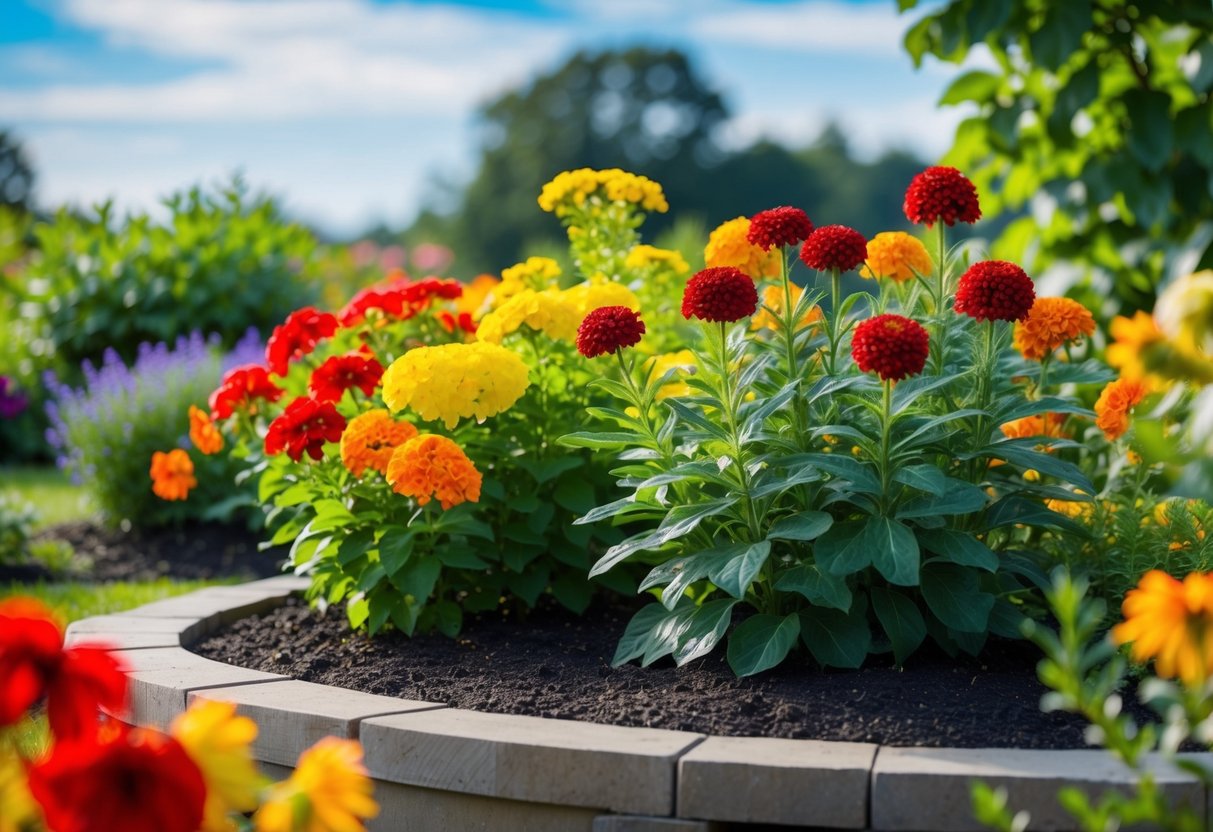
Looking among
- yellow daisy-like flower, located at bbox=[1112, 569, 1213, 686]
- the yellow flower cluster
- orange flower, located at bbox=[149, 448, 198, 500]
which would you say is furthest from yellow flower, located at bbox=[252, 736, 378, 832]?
orange flower, located at bbox=[149, 448, 198, 500]

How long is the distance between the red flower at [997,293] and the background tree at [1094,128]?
1726 millimetres

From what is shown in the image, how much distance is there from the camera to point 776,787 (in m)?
1.87

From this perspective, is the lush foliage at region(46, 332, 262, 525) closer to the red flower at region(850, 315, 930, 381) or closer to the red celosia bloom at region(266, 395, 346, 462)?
the red celosia bloom at region(266, 395, 346, 462)

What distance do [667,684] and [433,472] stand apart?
2.21 feet

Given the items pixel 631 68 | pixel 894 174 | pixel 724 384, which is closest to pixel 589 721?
pixel 724 384

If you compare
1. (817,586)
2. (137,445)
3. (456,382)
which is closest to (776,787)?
(817,586)

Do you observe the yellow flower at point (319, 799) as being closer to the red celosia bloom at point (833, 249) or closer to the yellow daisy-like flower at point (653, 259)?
the red celosia bloom at point (833, 249)

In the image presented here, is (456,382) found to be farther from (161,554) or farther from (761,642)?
(161,554)

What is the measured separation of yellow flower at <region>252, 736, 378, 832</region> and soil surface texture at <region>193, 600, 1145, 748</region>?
0.97 metres

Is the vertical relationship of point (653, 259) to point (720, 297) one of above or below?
above

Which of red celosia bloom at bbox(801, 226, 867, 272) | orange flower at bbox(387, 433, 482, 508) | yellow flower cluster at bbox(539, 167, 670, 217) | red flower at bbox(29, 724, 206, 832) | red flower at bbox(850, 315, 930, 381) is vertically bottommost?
red flower at bbox(29, 724, 206, 832)

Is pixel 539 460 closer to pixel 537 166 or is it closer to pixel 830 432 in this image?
pixel 830 432

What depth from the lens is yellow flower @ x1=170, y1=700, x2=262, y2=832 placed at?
1278 millimetres

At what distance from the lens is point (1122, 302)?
4453mm
